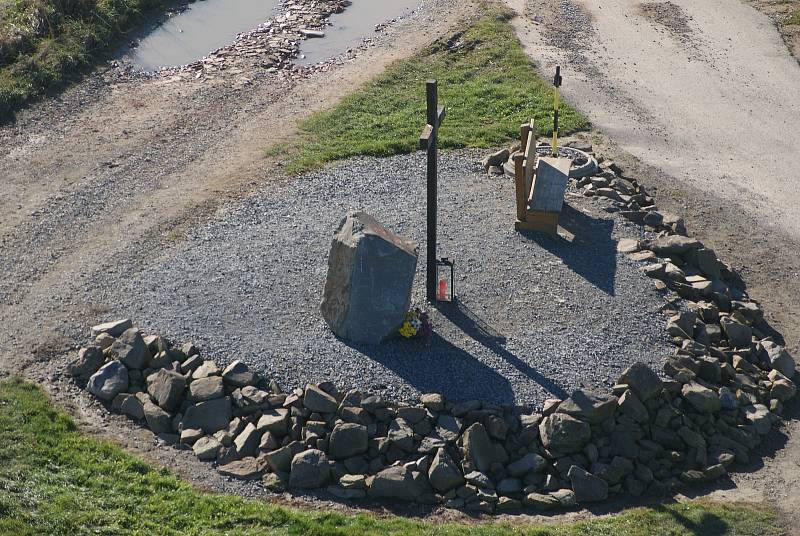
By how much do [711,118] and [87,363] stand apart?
15.0 m

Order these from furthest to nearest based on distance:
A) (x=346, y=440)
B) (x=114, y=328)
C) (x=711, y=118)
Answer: (x=711, y=118) < (x=114, y=328) < (x=346, y=440)

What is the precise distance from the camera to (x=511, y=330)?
13.6 metres

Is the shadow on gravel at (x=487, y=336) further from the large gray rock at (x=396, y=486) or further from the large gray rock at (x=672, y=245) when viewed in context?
the large gray rock at (x=672, y=245)

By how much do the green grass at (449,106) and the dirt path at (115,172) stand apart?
68cm

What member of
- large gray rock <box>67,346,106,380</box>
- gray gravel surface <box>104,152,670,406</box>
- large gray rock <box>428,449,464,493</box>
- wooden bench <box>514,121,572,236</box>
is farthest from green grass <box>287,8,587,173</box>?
large gray rock <box>428,449,464,493</box>

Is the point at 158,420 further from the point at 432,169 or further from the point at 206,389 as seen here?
the point at 432,169

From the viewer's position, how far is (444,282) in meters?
14.4

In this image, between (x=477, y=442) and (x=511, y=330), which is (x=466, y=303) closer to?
(x=511, y=330)

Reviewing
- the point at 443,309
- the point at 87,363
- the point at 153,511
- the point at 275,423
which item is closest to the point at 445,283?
the point at 443,309

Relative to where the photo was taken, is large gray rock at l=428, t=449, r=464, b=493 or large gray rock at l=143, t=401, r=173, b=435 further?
large gray rock at l=143, t=401, r=173, b=435

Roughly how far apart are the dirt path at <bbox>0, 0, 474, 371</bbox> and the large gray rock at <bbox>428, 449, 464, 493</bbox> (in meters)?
5.48

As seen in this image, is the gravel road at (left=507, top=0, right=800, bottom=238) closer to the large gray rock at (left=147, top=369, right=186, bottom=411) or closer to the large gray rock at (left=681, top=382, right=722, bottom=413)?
the large gray rock at (left=681, top=382, right=722, bottom=413)

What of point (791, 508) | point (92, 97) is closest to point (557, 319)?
point (791, 508)

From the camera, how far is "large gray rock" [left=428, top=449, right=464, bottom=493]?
38.2 feet
